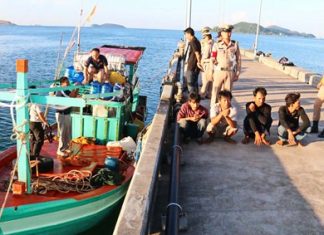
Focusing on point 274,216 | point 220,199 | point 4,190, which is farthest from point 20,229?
point 274,216

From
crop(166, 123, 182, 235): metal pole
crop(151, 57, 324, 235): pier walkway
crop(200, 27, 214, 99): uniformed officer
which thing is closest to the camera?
crop(166, 123, 182, 235): metal pole

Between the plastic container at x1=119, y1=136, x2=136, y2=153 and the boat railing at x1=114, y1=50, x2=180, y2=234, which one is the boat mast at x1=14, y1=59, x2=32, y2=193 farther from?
the plastic container at x1=119, y1=136, x2=136, y2=153

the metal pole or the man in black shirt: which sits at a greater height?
the man in black shirt

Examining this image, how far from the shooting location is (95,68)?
11.0 metres

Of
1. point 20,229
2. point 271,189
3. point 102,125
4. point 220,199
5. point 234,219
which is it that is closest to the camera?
point 234,219

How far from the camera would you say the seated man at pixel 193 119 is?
7.93 metres

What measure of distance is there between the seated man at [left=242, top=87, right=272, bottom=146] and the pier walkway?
245 mm

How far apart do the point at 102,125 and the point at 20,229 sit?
3.60m

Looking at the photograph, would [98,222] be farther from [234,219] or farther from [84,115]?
[234,219]

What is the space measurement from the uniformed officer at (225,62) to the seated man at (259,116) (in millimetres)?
1421

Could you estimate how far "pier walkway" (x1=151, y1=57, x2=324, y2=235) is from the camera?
5141 mm

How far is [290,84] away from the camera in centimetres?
1695

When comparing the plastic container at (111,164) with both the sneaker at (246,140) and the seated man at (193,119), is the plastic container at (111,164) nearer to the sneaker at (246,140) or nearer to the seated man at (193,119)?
the seated man at (193,119)

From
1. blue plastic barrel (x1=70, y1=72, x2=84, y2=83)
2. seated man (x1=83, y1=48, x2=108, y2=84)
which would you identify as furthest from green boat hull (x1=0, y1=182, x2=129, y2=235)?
blue plastic barrel (x1=70, y1=72, x2=84, y2=83)
